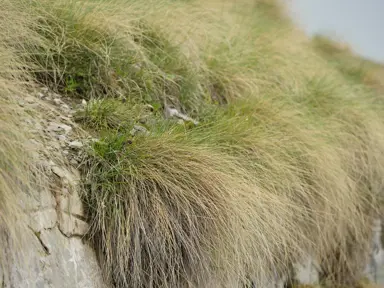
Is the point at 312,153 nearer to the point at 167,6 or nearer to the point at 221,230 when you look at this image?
the point at 221,230

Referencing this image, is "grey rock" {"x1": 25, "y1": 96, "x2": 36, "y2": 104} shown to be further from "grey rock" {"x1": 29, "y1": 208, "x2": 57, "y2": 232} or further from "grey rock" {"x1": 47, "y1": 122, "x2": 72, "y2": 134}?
"grey rock" {"x1": 29, "y1": 208, "x2": 57, "y2": 232}

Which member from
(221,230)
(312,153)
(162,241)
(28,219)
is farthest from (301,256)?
(28,219)

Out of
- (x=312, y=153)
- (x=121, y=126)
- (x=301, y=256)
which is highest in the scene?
(x=312, y=153)

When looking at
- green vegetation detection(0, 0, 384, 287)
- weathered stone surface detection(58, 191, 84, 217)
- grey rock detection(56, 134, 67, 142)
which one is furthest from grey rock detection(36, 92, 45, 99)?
weathered stone surface detection(58, 191, 84, 217)

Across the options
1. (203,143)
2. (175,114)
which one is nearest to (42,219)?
(203,143)

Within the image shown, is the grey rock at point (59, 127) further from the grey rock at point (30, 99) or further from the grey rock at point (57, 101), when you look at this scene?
the grey rock at point (57, 101)

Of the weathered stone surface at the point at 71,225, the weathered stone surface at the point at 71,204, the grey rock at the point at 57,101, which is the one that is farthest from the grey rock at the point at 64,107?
the weathered stone surface at the point at 71,225

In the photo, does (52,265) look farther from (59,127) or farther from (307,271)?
(307,271)

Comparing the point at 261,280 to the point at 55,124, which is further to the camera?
the point at 261,280

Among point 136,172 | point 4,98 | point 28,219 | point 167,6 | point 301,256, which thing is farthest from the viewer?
point 167,6
